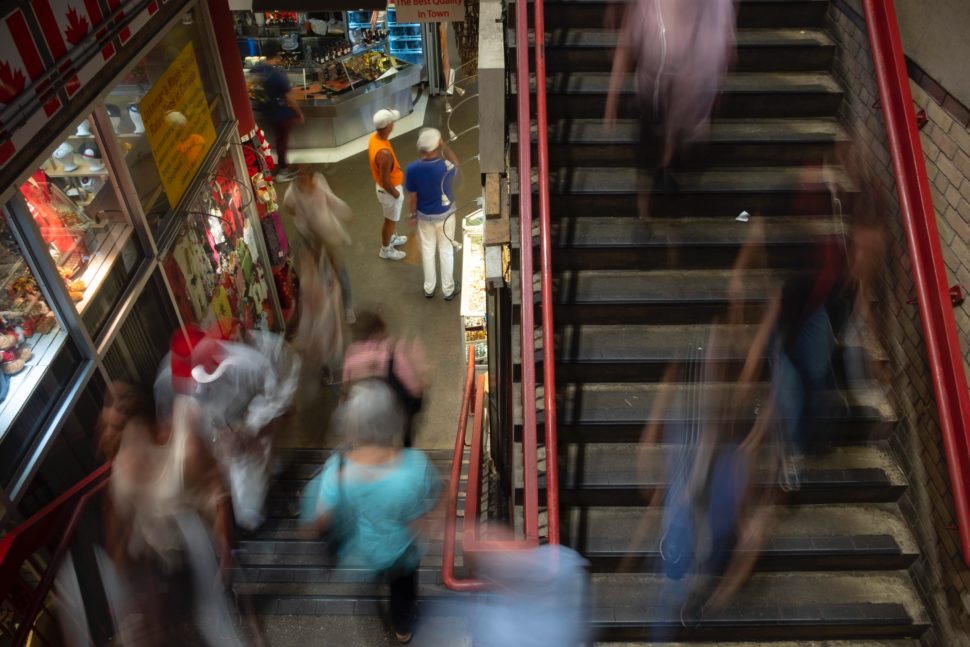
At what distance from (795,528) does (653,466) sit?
0.72 m

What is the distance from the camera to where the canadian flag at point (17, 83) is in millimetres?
2928

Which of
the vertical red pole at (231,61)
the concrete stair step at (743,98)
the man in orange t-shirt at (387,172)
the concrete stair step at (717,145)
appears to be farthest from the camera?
the man in orange t-shirt at (387,172)

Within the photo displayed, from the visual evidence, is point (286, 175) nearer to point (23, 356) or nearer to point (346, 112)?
point (346, 112)

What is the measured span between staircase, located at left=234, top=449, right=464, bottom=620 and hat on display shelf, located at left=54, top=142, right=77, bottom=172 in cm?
241

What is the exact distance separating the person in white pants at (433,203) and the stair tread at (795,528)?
12.9 ft

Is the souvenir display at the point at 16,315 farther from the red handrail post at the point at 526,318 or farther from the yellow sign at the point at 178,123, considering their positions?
the red handrail post at the point at 526,318

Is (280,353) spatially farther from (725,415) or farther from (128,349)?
(725,415)

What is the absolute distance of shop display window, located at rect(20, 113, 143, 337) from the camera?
3.90 meters

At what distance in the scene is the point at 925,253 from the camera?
123 inches

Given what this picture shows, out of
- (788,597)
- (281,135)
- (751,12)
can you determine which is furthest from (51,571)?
(281,135)

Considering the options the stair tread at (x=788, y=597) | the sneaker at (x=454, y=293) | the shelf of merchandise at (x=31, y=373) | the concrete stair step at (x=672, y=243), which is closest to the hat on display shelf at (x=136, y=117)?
the shelf of merchandise at (x=31, y=373)

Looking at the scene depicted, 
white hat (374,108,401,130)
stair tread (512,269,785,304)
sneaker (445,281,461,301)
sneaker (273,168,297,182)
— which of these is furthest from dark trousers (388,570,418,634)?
sneaker (273,168,297,182)

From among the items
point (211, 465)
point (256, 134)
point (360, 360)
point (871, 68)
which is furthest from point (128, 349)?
point (871, 68)

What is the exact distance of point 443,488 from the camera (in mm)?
4637
